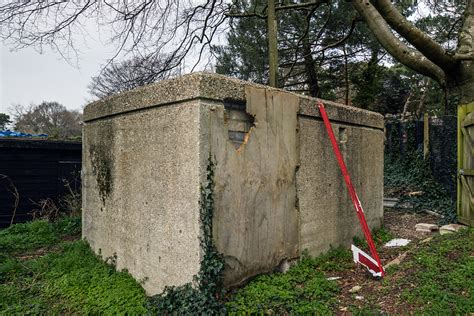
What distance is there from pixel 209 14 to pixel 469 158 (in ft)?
22.4

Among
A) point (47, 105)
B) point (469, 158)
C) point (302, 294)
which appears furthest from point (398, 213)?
point (47, 105)

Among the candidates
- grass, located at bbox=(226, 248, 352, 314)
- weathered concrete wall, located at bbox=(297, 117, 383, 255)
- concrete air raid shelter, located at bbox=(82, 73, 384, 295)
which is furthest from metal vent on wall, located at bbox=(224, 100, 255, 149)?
grass, located at bbox=(226, 248, 352, 314)

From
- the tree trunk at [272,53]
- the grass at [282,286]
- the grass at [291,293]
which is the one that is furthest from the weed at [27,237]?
the tree trunk at [272,53]

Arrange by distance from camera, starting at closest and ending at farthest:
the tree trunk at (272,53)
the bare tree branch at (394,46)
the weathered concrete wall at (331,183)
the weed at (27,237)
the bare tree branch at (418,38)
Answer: the weathered concrete wall at (331,183) < the weed at (27,237) < the tree trunk at (272,53) < the bare tree branch at (418,38) < the bare tree branch at (394,46)

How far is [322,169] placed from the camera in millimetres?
4004

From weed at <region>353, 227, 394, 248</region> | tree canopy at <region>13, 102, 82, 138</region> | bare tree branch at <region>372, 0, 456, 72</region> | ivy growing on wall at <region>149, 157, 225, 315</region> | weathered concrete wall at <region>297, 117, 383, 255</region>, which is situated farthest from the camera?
tree canopy at <region>13, 102, 82, 138</region>

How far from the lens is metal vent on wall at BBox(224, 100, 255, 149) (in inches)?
118

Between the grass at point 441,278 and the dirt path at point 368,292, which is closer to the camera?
the grass at point 441,278

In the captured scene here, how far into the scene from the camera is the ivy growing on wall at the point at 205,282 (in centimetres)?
258

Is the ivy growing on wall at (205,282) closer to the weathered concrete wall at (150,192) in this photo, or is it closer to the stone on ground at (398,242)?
the weathered concrete wall at (150,192)

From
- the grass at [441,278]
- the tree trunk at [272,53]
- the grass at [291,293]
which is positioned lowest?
the grass at [291,293]

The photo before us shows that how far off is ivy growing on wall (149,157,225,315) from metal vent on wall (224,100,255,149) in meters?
0.40

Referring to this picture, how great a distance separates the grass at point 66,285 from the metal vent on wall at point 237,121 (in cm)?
163

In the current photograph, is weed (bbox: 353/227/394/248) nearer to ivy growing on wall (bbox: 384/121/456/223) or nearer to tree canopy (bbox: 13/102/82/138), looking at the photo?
ivy growing on wall (bbox: 384/121/456/223)
